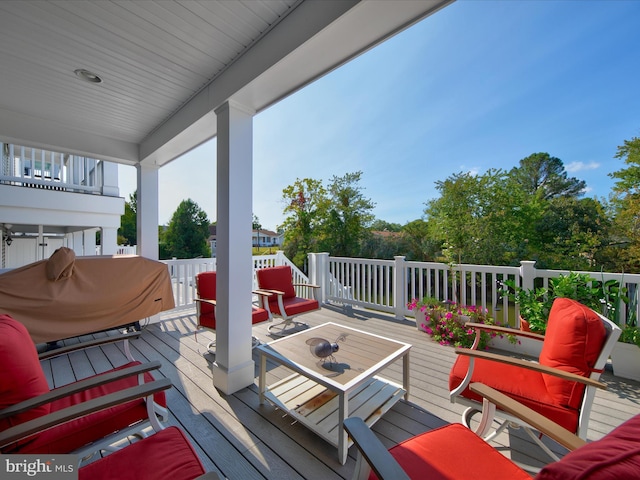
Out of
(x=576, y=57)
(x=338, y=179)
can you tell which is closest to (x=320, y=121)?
(x=338, y=179)

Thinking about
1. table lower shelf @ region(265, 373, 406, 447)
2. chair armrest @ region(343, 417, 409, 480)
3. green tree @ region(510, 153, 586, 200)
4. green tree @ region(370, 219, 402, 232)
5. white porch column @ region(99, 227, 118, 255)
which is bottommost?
table lower shelf @ region(265, 373, 406, 447)

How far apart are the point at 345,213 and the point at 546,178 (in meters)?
11.6

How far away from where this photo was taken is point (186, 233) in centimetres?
2183

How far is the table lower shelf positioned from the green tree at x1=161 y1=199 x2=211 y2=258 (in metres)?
22.0

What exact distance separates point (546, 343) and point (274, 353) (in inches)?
76.7

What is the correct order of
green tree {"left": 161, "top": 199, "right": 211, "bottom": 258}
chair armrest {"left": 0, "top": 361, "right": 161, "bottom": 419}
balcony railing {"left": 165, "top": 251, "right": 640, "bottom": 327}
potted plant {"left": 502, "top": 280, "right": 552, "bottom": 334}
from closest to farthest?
A: 1. chair armrest {"left": 0, "top": 361, "right": 161, "bottom": 419}
2. potted plant {"left": 502, "top": 280, "right": 552, "bottom": 334}
3. balcony railing {"left": 165, "top": 251, "right": 640, "bottom": 327}
4. green tree {"left": 161, "top": 199, "right": 211, "bottom": 258}

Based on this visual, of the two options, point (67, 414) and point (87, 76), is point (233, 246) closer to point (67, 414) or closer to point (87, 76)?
point (67, 414)

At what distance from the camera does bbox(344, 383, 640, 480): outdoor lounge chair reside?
509mm

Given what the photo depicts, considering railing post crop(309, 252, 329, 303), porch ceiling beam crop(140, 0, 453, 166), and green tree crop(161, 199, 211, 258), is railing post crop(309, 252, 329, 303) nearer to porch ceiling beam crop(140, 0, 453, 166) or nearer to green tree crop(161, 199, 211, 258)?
porch ceiling beam crop(140, 0, 453, 166)

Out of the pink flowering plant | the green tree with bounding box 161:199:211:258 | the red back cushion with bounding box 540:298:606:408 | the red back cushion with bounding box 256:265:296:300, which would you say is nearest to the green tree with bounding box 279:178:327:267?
the red back cushion with bounding box 256:265:296:300

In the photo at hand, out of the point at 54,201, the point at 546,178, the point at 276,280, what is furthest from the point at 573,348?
the point at 546,178

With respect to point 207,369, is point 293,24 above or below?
above

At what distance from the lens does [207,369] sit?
279 centimetres

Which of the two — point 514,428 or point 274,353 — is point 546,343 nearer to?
point 514,428
